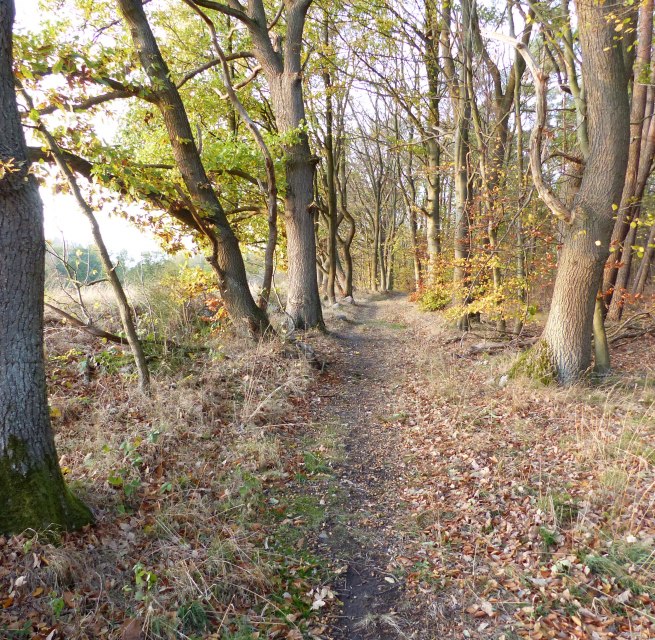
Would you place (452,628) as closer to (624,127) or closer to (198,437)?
(198,437)

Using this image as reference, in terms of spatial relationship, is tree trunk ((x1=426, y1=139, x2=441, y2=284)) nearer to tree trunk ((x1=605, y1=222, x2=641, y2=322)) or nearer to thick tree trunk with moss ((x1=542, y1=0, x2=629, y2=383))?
tree trunk ((x1=605, y1=222, x2=641, y2=322))

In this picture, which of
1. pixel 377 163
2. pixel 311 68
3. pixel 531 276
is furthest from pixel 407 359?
pixel 377 163

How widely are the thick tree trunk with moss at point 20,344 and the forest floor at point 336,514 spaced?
27 cm

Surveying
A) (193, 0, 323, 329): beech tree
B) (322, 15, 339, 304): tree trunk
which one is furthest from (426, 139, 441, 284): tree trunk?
(193, 0, 323, 329): beech tree

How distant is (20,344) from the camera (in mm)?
3037

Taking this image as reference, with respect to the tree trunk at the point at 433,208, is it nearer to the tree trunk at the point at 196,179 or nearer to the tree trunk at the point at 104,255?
the tree trunk at the point at 196,179

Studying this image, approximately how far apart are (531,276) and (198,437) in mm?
8400

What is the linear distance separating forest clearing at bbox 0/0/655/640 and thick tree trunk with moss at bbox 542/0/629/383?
35 mm

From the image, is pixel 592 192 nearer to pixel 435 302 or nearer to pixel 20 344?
pixel 20 344

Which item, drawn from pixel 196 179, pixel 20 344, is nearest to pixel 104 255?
pixel 20 344

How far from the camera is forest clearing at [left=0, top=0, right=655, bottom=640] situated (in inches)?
113

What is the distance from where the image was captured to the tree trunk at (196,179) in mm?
6566

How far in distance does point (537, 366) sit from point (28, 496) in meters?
6.93

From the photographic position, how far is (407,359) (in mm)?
9422
